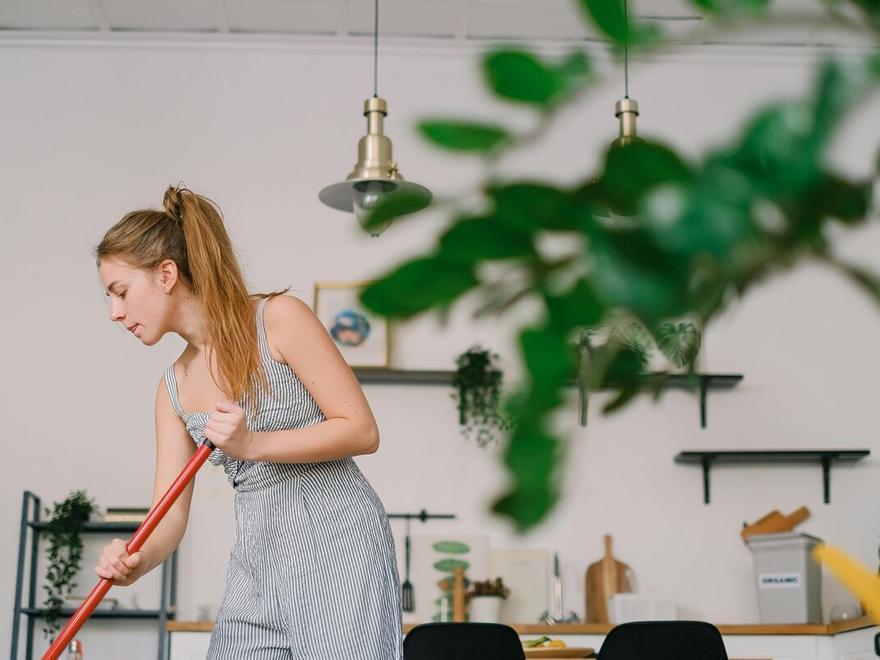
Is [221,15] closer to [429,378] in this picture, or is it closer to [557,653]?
[429,378]

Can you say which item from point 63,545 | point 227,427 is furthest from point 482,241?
Answer: point 63,545

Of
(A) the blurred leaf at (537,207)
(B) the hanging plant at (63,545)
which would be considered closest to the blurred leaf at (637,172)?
(A) the blurred leaf at (537,207)

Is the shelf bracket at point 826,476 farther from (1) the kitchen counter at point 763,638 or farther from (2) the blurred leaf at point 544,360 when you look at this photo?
(2) the blurred leaf at point 544,360

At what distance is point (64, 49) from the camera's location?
482 cm

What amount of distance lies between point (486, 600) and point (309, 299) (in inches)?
53.1

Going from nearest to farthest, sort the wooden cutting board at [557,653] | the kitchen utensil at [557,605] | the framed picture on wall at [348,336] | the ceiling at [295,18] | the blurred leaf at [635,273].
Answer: the blurred leaf at [635,273] → the wooden cutting board at [557,653] → the kitchen utensil at [557,605] → the framed picture on wall at [348,336] → the ceiling at [295,18]

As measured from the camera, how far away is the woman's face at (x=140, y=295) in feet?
6.00

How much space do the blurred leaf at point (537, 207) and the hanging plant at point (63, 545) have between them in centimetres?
423

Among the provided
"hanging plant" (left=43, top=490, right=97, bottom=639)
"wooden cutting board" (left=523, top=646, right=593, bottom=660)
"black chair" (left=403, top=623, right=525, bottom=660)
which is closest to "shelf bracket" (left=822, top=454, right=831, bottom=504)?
"wooden cutting board" (left=523, top=646, right=593, bottom=660)

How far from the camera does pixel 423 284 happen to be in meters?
0.23

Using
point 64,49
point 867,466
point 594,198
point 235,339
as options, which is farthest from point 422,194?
point 64,49

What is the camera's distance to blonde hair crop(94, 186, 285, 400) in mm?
1779

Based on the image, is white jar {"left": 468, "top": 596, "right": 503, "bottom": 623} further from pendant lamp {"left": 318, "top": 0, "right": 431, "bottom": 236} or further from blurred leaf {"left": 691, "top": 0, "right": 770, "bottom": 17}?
blurred leaf {"left": 691, "top": 0, "right": 770, "bottom": 17}

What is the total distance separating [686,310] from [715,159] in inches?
1.3
